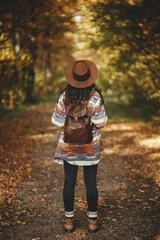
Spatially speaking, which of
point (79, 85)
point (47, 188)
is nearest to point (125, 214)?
point (47, 188)

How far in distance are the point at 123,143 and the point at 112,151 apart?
0.82m

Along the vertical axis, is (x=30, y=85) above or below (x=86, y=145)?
below

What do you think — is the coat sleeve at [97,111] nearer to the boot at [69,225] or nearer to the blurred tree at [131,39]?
the boot at [69,225]

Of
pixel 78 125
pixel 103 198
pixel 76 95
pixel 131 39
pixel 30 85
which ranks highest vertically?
pixel 76 95

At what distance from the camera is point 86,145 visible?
10.2 feet

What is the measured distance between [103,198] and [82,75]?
234 cm

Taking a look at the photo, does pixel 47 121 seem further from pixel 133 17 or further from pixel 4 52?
pixel 133 17

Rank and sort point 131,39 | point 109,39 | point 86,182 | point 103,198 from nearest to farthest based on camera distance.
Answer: point 86,182 < point 103,198 < point 131,39 < point 109,39

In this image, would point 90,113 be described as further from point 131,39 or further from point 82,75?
point 131,39

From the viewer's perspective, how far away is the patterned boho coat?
3066mm

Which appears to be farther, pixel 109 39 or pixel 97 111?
pixel 109 39

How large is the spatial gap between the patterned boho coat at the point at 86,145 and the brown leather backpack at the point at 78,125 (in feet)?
0.28

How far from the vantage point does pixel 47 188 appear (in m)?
4.89

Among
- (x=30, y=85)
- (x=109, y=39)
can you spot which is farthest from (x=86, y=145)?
(x=30, y=85)
